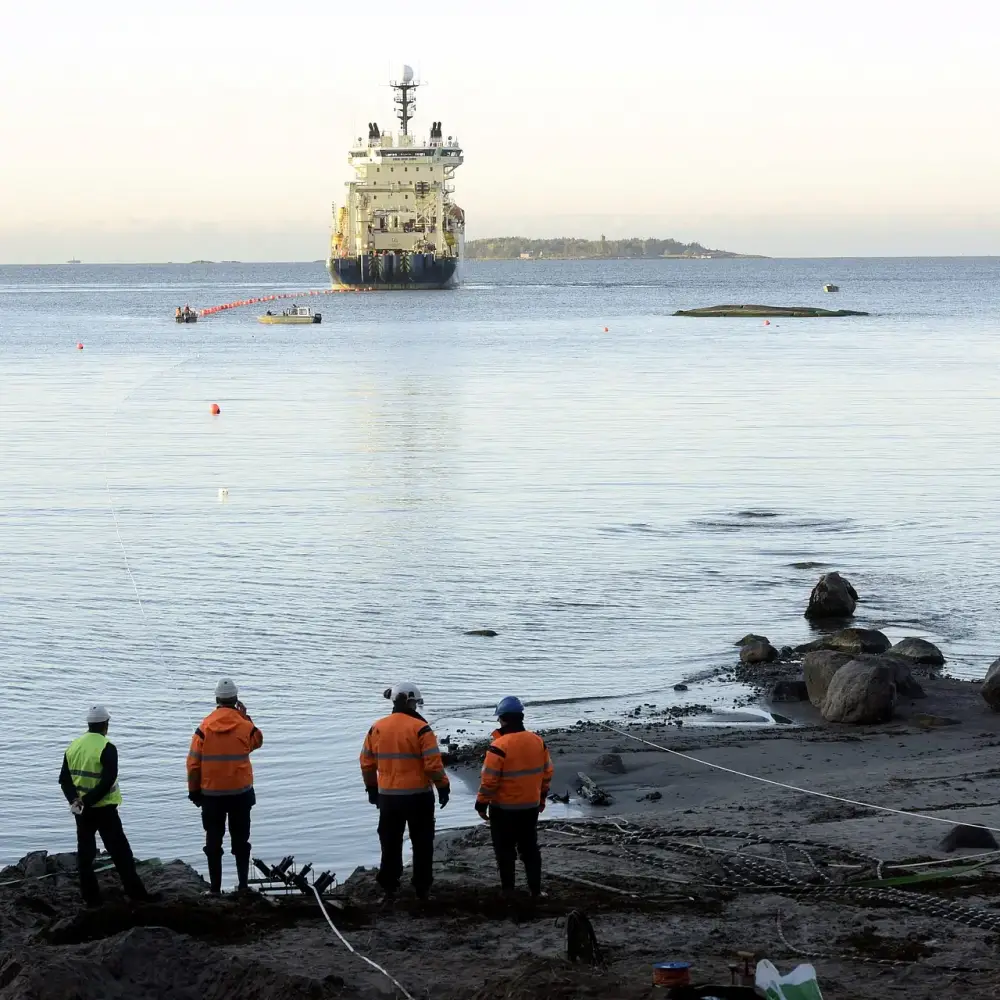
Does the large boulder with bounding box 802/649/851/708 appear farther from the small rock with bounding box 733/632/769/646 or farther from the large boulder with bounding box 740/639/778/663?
the small rock with bounding box 733/632/769/646

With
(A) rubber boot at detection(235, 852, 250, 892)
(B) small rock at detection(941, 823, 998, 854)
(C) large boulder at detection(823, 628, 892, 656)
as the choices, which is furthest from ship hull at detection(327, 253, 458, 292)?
(A) rubber boot at detection(235, 852, 250, 892)

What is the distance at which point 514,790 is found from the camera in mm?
10359

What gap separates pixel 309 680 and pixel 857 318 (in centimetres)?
10387

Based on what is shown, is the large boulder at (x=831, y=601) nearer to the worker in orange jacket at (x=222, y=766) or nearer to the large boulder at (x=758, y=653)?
the large boulder at (x=758, y=653)

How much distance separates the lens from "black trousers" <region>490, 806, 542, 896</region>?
1041 centimetres

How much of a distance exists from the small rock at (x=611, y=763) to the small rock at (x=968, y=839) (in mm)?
3778

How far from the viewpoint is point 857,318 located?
4599 inches

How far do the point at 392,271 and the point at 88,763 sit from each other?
5504 inches

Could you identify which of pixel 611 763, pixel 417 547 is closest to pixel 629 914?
pixel 611 763

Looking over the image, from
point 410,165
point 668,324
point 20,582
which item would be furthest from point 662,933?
point 410,165

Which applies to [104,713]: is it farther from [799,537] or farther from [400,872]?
[799,537]

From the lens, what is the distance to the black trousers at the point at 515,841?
10.4 metres

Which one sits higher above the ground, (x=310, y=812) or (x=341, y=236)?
(x=341, y=236)

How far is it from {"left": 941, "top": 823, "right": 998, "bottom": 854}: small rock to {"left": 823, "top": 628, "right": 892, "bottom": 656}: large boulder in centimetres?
690
